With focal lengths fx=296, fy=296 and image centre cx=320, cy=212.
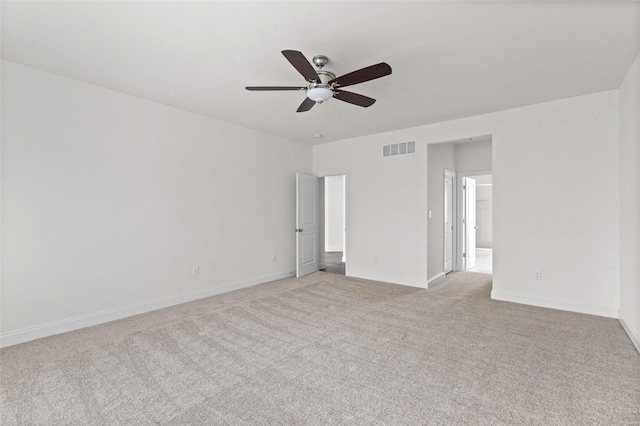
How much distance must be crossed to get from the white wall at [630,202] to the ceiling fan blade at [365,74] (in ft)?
8.25

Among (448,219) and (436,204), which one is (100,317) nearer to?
(436,204)

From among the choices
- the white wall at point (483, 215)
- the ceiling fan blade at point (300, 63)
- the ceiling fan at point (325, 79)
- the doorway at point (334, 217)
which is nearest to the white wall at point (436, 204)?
the ceiling fan at point (325, 79)

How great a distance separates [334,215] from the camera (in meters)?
9.59

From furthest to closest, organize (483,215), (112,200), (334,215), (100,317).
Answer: (483,215)
(334,215)
(112,200)
(100,317)

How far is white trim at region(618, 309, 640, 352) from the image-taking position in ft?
9.14

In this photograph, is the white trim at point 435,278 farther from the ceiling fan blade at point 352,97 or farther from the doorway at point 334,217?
the doorway at point 334,217

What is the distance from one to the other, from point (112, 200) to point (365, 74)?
328cm

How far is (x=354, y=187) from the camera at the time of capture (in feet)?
19.6

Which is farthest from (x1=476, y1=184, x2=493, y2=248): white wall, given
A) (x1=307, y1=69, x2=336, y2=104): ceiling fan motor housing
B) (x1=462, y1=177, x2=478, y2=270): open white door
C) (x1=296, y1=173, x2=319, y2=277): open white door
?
(x1=307, y1=69, x2=336, y2=104): ceiling fan motor housing

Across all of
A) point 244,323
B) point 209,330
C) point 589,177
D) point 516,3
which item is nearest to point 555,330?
point 589,177

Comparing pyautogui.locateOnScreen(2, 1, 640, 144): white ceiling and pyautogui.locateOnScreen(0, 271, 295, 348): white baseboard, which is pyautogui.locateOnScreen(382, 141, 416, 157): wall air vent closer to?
pyautogui.locateOnScreen(2, 1, 640, 144): white ceiling

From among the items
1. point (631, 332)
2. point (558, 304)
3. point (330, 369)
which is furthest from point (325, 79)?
point (558, 304)

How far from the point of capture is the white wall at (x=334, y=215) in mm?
9562

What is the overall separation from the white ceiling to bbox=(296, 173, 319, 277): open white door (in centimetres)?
236
